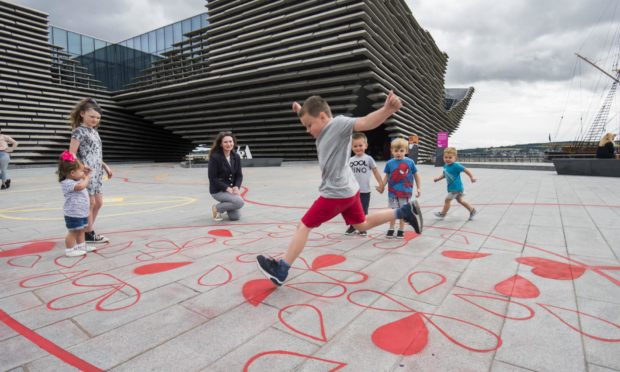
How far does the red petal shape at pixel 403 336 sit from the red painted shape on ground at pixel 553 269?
1.74 meters

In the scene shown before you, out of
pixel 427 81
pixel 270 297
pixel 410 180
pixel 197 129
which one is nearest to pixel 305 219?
pixel 270 297

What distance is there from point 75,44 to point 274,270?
43401 mm

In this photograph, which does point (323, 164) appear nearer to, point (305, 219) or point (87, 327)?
point (305, 219)

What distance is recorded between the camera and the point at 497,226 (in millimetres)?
5406

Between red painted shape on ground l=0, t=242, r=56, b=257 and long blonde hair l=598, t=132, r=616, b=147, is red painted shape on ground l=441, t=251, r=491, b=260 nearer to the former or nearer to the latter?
red painted shape on ground l=0, t=242, r=56, b=257

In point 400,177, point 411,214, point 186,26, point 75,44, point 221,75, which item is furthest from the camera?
point 186,26

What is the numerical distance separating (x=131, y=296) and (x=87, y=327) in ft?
1.67

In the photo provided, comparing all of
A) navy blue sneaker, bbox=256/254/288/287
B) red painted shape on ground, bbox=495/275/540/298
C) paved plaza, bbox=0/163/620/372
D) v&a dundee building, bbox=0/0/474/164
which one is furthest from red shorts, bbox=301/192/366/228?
v&a dundee building, bbox=0/0/474/164

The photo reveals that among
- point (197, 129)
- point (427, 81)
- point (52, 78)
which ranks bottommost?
point (197, 129)

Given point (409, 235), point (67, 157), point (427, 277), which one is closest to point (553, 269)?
point (427, 277)

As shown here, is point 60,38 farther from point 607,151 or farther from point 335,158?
point 607,151

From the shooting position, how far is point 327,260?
3707 mm

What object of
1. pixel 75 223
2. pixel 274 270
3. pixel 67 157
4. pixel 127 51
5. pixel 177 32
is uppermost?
pixel 177 32

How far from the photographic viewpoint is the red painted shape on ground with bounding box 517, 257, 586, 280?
3.19m
